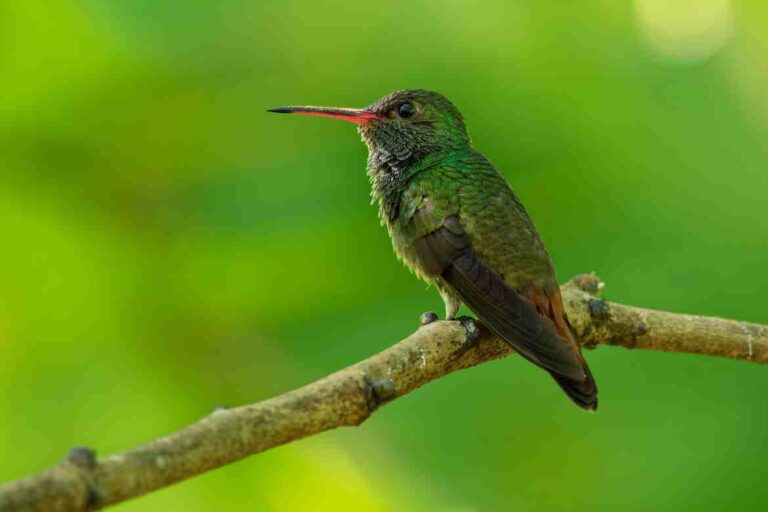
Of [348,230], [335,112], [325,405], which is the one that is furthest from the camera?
[348,230]

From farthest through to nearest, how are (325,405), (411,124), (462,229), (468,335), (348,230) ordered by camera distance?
1. (348,230)
2. (411,124)
3. (462,229)
4. (468,335)
5. (325,405)

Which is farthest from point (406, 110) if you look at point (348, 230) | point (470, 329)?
point (470, 329)

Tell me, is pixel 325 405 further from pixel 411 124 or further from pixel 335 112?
pixel 411 124

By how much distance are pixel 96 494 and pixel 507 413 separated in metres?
2.17

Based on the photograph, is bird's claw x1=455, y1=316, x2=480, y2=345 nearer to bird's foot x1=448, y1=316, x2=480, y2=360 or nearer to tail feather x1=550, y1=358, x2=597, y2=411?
bird's foot x1=448, y1=316, x2=480, y2=360

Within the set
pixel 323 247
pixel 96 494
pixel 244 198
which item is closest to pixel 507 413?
pixel 323 247

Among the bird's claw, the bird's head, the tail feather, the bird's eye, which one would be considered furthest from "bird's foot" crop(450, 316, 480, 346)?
the bird's eye

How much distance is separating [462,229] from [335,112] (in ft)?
1.92

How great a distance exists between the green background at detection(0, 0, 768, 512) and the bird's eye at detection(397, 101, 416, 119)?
456mm

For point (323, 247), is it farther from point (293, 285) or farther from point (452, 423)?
point (452, 423)

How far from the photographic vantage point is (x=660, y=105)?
371cm

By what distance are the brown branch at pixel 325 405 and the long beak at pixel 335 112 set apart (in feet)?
3.00

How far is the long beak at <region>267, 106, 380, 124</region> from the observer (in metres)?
2.93

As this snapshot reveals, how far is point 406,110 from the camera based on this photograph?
125 inches
